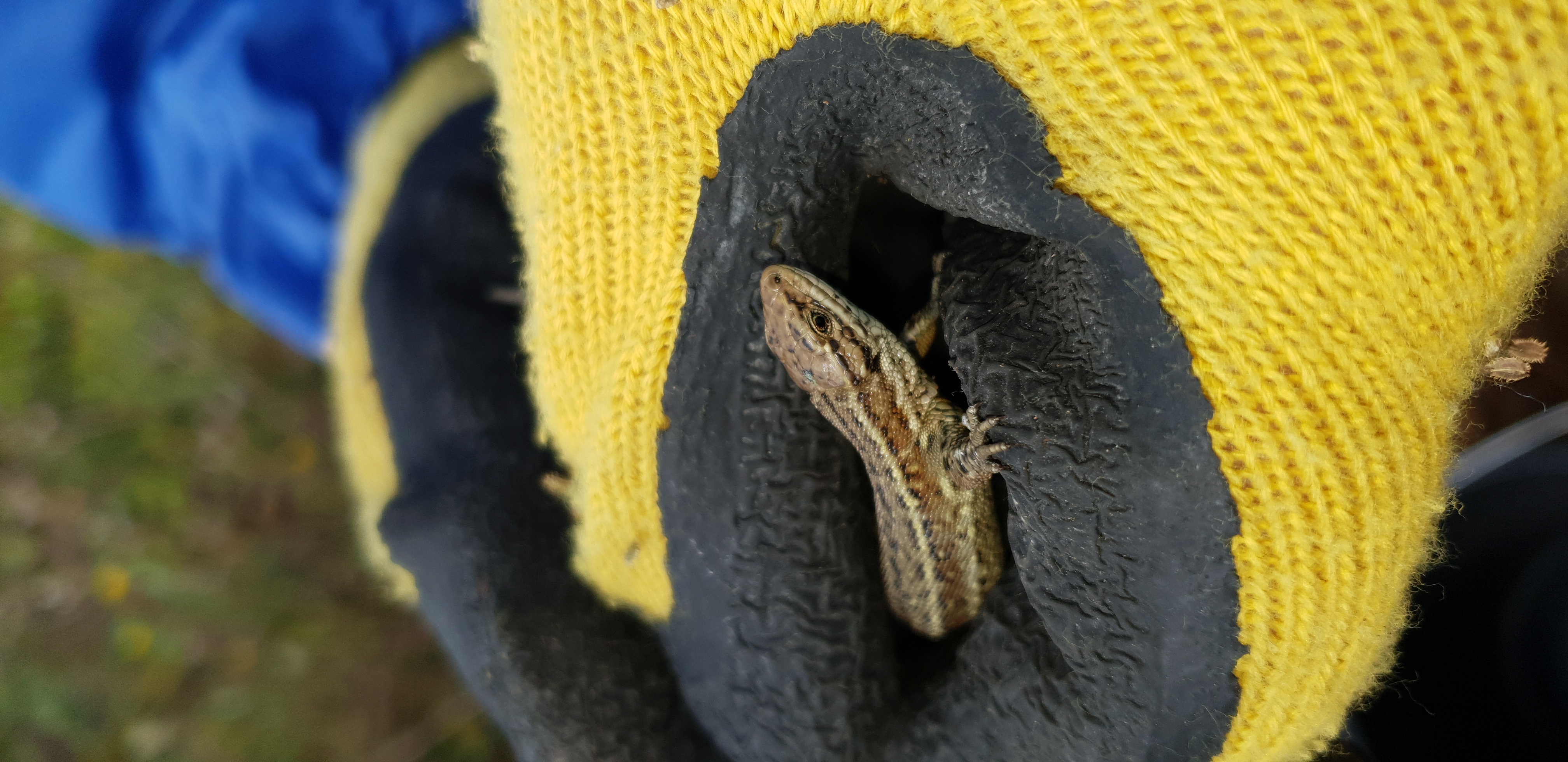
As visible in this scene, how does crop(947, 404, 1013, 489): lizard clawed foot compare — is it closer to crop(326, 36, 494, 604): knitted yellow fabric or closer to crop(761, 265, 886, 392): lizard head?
crop(761, 265, 886, 392): lizard head

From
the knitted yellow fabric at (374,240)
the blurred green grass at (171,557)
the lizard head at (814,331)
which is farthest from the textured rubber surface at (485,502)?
the blurred green grass at (171,557)

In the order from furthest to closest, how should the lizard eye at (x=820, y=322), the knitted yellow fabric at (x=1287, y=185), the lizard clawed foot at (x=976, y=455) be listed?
the lizard eye at (x=820, y=322), the lizard clawed foot at (x=976, y=455), the knitted yellow fabric at (x=1287, y=185)

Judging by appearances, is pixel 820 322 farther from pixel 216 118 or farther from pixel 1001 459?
pixel 216 118

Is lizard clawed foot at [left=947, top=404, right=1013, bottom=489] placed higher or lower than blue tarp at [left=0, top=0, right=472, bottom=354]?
lower

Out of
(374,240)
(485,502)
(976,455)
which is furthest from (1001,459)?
(374,240)

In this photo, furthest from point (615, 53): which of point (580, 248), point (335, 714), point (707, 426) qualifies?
point (335, 714)

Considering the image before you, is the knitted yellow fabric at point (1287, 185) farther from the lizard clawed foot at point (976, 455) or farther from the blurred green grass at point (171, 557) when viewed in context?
the blurred green grass at point (171, 557)

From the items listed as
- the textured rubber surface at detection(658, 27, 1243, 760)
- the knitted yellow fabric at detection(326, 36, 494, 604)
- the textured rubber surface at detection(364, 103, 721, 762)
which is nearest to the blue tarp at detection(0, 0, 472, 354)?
the knitted yellow fabric at detection(326, 36, 494, 604)

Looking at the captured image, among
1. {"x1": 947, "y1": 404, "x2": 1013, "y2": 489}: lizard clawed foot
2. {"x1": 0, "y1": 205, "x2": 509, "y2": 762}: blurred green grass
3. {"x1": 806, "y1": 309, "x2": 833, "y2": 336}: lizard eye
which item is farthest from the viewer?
{"x1": 0, "y1": 205, "x2": 509, "y2": 762}: blurred green grass
